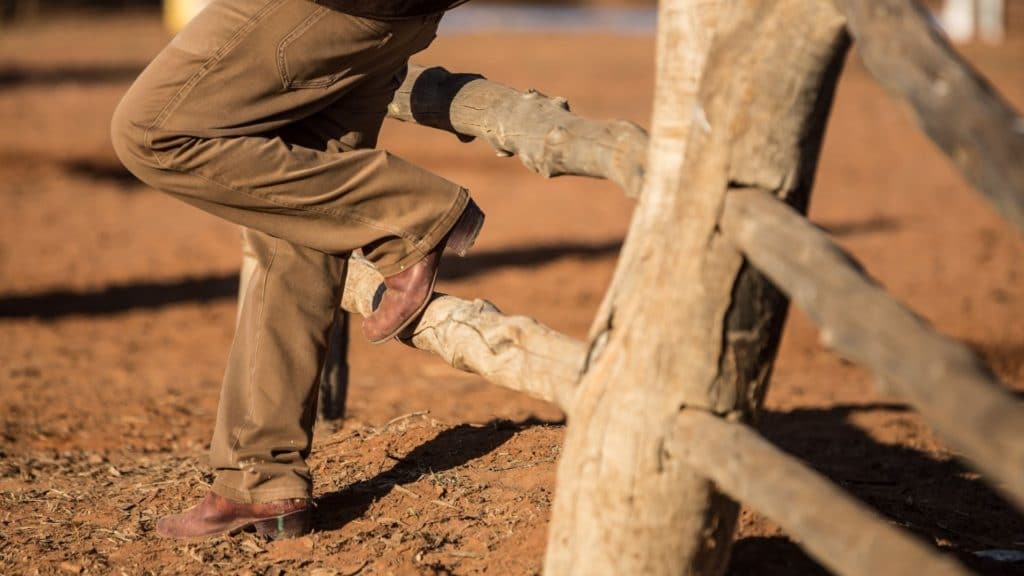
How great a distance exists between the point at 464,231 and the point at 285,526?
2.89 feet

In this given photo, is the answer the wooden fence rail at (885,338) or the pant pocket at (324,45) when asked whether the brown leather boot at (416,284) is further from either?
the wooden fence rail at (885,338)

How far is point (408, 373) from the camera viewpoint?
6484 millimetres

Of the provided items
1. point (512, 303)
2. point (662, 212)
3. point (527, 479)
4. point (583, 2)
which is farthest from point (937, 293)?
point (583, 2)

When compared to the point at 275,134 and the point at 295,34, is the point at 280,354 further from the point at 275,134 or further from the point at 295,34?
the point at 295,34

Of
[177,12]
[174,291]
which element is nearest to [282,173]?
[174,291]

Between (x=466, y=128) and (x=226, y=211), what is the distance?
28.7 inches

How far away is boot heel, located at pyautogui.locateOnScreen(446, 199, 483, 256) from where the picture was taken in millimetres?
2951

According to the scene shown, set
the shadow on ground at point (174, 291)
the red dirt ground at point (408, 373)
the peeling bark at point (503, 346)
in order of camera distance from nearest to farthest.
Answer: the peeling bark at point (503, 346) < the red dirt ground at point (408, 373) < the shadow on ground at point (174, 291)

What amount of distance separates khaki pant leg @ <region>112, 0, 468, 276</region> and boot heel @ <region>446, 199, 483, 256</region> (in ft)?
0.10

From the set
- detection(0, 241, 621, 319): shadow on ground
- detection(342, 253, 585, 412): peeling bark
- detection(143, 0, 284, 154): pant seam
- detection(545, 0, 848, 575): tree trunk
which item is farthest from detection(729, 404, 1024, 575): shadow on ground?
detection(0, 241, 621, 319): shadow on ground

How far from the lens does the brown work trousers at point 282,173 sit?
272cm

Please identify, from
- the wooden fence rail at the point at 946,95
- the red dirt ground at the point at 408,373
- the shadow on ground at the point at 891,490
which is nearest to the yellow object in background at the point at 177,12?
the red dirt ground at the point at 408,373

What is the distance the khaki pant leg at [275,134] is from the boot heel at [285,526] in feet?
2.29

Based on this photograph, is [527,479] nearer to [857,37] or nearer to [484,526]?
[484,526]
